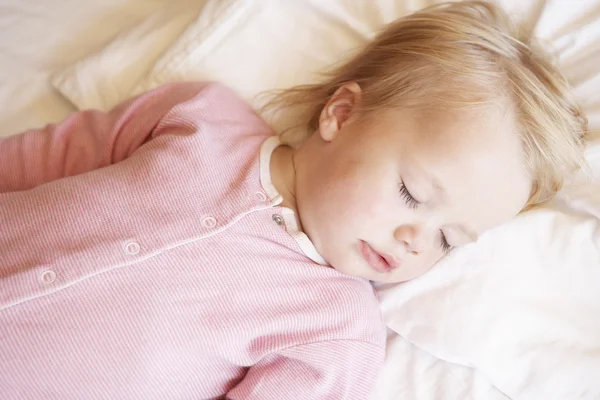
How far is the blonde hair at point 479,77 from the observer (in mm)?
1086

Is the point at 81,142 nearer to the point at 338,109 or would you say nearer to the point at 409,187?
the point at 338,109

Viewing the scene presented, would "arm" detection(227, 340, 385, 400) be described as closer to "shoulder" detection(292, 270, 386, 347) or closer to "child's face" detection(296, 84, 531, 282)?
"shoulder" detection(292, 270, 386, 347)

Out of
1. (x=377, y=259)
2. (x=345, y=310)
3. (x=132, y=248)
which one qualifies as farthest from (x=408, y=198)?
(x=132, y=248)

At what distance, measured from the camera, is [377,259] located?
1084 mm

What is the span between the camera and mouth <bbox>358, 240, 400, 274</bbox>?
42.2 inches

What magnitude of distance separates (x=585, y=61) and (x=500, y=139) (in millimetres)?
344

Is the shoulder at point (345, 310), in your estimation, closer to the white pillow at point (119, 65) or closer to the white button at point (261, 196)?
the white button at point (261, 196)

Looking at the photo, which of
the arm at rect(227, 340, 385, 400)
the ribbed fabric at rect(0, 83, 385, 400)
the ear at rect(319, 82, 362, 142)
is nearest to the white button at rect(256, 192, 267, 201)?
the ribbed fabric at rect(0, 83, 385, 400)

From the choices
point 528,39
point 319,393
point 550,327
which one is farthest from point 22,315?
point 528,39

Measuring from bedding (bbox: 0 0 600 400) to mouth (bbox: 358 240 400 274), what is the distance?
125mm

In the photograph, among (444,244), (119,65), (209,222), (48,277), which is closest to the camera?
(48,277)

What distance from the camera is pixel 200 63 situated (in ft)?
4.49

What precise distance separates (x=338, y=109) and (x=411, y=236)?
312 mm

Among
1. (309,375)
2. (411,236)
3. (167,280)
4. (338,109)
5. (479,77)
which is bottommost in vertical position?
(309,375)
